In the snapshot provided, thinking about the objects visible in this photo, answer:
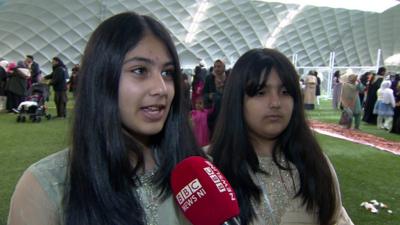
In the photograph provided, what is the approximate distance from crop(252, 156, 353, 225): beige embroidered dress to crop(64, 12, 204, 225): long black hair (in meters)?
0.61

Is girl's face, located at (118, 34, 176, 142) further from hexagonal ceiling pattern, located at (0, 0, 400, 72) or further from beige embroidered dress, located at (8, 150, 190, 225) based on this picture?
hexagonal ceiling pattern, located at (0, 0, 400, 72)

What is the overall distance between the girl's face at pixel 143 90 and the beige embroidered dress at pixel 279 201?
2.33 ft

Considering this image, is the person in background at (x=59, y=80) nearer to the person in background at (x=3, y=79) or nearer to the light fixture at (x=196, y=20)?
the person in background at (x=3, y=79)

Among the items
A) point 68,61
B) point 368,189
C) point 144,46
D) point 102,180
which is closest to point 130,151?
point 102,180

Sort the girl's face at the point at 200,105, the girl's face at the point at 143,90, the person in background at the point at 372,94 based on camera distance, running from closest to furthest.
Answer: the girl's face at the point at 143,90 < the girl's face at the point at 200,105 < the person in background at the point at 372,94

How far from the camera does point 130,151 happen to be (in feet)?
4.08

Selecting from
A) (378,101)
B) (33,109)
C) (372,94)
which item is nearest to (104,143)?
(33,109)

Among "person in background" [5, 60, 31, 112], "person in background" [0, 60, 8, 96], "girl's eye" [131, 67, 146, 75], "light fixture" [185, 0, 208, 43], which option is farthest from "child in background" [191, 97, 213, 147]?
"light fixture" [185, 0, 208, 43]

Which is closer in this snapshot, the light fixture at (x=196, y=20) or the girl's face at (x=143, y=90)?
the girl's face at (x=143, y=90)

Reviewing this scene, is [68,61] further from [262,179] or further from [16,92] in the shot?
[262,179]

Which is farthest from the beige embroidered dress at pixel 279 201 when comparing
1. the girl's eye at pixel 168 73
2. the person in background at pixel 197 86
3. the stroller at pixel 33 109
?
the stroller at pixel 33 109

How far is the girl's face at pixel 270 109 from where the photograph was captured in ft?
5.83

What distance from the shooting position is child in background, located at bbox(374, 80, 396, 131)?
10.9 m

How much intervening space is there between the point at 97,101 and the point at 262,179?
0.87 metres
